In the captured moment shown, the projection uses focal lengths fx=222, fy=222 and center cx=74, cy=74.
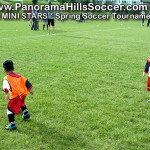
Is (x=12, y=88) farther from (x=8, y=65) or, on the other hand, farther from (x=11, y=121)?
(x=11, y=121)

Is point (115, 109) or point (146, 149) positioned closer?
point (146, 149)

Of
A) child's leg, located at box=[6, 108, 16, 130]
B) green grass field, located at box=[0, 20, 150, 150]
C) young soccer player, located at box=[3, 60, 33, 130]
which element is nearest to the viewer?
green grass field, located at box=[0, 20, 150, 150]

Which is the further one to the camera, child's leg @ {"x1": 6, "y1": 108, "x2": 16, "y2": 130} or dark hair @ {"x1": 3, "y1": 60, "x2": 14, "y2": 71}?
child's leg @ {"x1": 6, "y1": 108, "x2": 16, "y2": 130}

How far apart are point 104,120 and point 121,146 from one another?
0.83 metres

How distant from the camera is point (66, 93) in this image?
5488 millimetres

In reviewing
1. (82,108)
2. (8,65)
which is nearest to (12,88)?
→ (8,65)

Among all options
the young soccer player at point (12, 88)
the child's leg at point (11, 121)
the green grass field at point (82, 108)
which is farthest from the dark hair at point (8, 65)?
the green grass field at point (82, 108)

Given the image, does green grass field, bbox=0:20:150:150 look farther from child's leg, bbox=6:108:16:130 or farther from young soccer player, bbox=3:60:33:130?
young soccer player, bbox=3:60:33:130

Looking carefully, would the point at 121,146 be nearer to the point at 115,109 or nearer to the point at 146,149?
the point at 146,149

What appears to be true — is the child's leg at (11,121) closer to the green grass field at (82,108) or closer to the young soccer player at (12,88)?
the young soccer player at (12,88)

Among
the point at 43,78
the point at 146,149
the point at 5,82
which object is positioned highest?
the point at 5,82

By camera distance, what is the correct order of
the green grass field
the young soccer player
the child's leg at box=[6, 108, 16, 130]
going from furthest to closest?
1. the child's leg at box=[6, 108, 16, 130]
2. the young soccer player
3. the green grass field

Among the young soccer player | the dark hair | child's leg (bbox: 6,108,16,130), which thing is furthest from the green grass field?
the dark hair

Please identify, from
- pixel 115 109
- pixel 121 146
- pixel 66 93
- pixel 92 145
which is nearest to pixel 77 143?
pixel 92 145
